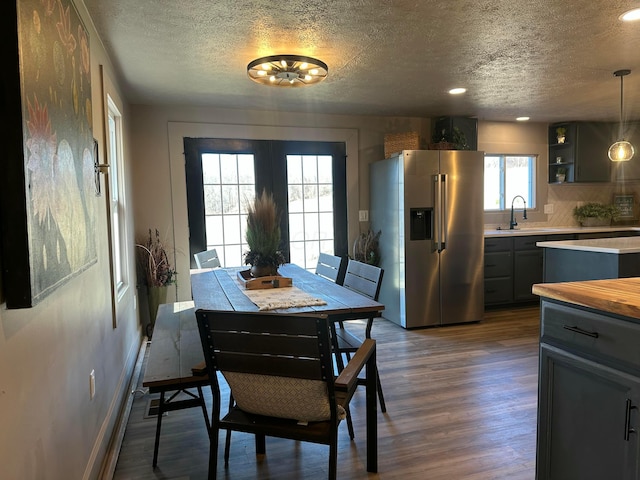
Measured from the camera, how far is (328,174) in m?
4.93

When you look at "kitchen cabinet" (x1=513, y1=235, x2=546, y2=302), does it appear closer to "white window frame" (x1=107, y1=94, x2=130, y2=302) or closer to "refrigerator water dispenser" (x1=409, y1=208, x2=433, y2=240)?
"refrigerator water dispenser" (x1=409, y1=208, x2=433, y2=240)

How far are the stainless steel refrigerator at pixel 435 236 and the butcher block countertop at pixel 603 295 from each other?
2.59m

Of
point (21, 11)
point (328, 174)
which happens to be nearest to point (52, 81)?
point (21, 11)

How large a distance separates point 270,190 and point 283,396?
3271 millimetres

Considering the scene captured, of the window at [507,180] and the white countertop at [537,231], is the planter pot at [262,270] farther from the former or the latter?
the window at [507,180]

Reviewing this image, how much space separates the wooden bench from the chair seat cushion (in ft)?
0.61

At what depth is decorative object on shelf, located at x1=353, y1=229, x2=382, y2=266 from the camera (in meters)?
4.78

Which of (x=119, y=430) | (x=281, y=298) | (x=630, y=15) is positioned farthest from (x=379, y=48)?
(x=119, y=430)

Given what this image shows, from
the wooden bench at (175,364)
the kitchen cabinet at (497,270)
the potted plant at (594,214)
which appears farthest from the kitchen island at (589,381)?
the potted plant at (594,214)

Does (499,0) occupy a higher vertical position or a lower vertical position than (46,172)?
higher

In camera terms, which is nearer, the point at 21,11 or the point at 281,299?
the point at 21,11

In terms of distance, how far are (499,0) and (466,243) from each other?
2703 millimetres

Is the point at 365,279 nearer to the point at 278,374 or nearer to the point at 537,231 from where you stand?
the point at 278,374

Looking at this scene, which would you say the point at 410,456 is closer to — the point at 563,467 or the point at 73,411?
the point at 563,467
